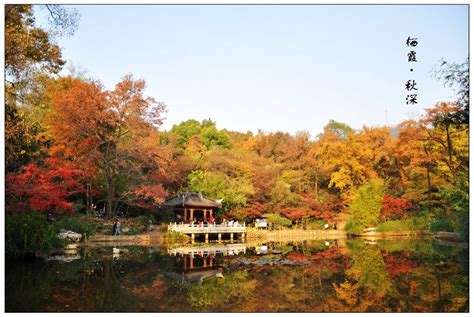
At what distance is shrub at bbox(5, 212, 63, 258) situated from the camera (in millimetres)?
12773

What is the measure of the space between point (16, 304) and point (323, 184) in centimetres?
2972

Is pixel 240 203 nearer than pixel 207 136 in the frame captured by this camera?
Yes

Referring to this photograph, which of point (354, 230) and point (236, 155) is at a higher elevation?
point (236, 155)

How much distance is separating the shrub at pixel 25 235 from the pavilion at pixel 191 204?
12074 millimetres

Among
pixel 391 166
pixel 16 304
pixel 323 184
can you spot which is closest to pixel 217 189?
pixel 323 184

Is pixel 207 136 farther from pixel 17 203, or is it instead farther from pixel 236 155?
pixel 17 203

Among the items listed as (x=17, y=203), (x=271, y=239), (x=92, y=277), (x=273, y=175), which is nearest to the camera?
(x=92, y=277)

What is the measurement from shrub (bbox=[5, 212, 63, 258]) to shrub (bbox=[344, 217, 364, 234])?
1876cm

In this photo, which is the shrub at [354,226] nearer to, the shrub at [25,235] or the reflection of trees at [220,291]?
the reflection of trees at [220,291]

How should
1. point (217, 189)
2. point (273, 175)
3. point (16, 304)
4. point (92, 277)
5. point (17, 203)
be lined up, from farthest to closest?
point (273, 175) < point (217, 189) < point (17, 203) < point (92, 277) < point (16, 304)

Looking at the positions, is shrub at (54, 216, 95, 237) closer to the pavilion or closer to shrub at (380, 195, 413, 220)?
the pavilion

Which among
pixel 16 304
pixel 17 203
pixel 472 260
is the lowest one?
pixel 16 304

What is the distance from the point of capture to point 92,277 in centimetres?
1052

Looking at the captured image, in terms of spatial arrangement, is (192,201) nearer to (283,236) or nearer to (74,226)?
(283,236)
